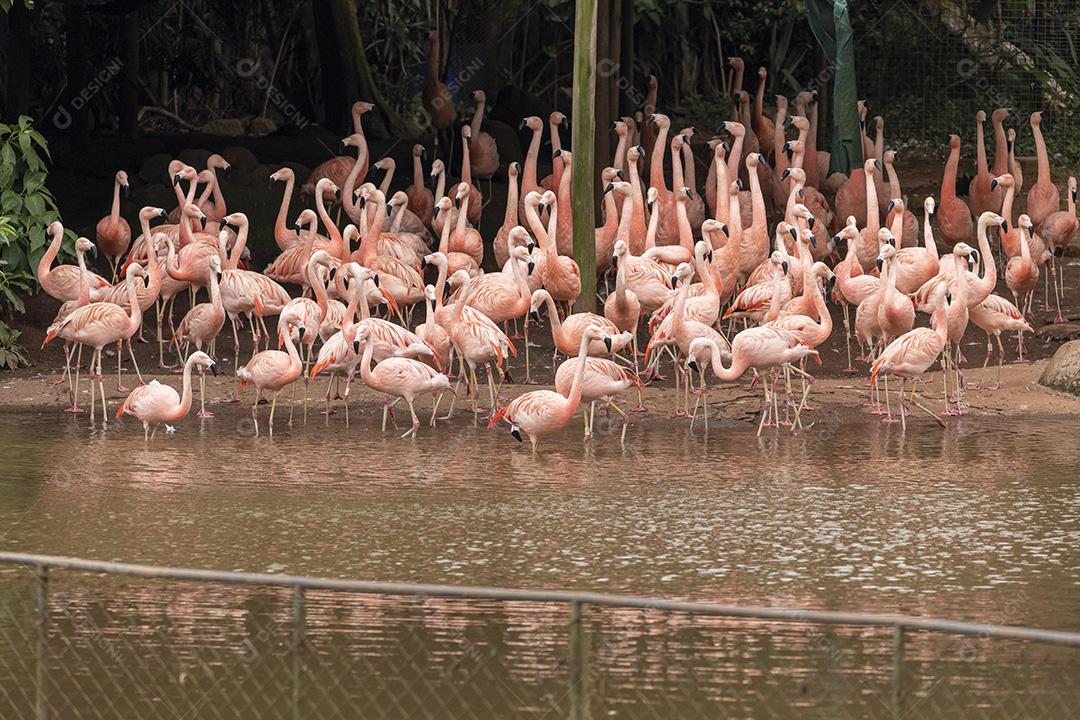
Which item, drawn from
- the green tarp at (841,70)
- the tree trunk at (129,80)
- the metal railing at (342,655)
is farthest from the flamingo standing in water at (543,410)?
the tree trunk at (129,80)

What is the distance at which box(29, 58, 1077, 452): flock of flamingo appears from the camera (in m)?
10.8

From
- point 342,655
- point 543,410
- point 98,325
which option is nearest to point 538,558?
point 342,655

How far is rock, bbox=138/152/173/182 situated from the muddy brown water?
6.96 meters

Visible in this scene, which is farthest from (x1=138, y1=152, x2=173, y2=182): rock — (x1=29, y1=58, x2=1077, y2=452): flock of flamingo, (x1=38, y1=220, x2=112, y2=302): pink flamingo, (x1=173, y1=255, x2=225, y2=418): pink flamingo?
(x1=173, y1=255, x2=225, y2=418): pink flamingo

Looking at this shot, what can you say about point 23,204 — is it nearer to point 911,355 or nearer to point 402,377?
point 402,377

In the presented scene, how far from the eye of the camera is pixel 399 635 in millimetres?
6055

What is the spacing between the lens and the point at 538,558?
7.39 meters

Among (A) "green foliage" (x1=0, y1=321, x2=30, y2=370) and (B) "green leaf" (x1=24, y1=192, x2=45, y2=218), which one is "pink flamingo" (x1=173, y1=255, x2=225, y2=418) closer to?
(A) "green foliage" (x1=0, y1=321, x2=30, y2=370)

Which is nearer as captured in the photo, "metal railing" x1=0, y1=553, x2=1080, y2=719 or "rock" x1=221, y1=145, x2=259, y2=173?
"metal railing" x1=0, y1=553, x2=1080, y2=719

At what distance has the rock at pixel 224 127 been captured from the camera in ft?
80.4

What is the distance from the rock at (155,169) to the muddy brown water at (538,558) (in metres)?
6.96

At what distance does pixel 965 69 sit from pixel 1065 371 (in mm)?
9428

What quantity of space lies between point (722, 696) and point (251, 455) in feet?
17.1

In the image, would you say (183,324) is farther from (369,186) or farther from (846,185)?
(846,185)
